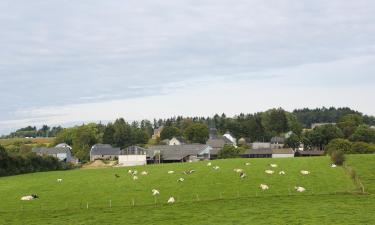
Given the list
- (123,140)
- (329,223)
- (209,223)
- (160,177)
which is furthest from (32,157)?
(123,140)

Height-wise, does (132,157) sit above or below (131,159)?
above

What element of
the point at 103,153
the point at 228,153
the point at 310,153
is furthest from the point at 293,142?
the point at 103,153

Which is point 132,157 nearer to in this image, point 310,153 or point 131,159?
point 131,159

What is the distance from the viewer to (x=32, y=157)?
98750mm

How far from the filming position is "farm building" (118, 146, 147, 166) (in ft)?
422

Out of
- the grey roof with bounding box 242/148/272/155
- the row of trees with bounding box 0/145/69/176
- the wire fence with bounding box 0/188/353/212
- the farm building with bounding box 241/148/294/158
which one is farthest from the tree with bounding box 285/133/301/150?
the wire fence with bounding box 0/188/353/212

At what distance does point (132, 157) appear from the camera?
130625mm

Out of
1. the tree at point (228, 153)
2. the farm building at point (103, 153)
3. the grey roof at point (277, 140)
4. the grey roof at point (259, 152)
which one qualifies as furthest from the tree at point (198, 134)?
the tree at point (228, 153)

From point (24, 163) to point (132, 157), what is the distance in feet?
130

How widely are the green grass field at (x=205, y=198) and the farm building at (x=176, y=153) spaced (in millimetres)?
51099

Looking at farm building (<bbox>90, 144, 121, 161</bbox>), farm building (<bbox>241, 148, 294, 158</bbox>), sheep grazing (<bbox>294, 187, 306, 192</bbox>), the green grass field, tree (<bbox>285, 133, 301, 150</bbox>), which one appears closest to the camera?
the green grass field

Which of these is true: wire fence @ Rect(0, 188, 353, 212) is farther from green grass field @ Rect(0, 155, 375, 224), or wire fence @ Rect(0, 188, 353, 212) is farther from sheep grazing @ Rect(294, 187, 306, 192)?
sheep grazing @ Rect(294, 187, 306, 192)

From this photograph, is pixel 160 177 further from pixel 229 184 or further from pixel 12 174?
pixel 12 174

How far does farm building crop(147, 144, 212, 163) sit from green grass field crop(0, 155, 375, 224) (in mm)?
51099
